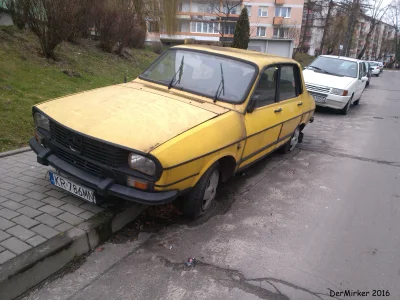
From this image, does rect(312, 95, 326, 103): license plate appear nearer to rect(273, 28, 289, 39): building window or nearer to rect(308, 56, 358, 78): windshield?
rect(308, 56, 358, 78): windshield

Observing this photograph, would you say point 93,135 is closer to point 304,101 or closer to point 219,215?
point 219,215

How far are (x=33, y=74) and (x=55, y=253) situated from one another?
7015mm

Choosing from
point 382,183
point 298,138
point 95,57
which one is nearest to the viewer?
point 382,183

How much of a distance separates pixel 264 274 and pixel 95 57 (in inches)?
460

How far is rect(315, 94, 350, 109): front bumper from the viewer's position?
10.1 metres

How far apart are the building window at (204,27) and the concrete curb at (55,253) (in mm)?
52509

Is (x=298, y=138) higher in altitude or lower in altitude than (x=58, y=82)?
lower

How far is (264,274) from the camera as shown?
288 centimetres

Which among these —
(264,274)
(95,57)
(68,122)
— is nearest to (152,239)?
(264,274)

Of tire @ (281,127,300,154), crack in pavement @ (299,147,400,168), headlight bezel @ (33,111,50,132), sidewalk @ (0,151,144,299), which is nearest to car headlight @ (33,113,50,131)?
headlight bezel @ (33,111,50,132)

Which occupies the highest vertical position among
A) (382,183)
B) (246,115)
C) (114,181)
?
(246,115)

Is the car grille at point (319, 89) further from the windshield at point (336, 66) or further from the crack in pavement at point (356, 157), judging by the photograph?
the crack in pavement at point (356, 157)

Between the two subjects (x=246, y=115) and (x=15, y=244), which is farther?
(x=246, y=115)

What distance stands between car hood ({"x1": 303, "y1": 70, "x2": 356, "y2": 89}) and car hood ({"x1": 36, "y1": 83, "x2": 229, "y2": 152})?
7498 millimetres
